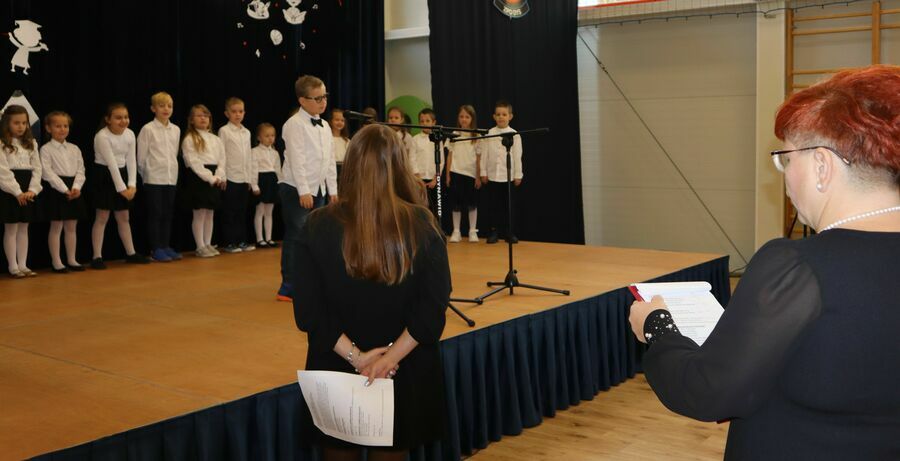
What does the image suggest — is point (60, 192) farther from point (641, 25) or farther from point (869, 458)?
point (869, 458)

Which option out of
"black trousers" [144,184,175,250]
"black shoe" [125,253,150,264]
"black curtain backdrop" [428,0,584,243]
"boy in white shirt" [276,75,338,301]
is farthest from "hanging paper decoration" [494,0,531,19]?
"black shoe" [125,253,150,264]

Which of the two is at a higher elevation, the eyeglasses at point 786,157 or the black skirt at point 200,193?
the eyeglasses at point 786,157

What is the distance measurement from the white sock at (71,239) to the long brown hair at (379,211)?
14.9ft

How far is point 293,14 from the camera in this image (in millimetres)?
7863

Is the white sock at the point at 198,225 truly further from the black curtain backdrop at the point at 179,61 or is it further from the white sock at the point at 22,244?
the white sock at the point at 22,244

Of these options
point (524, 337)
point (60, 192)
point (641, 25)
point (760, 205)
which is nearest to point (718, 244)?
point (760, 205)

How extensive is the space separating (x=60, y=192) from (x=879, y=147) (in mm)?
5653

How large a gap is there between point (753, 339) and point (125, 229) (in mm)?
5843

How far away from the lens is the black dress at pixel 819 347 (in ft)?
3.17

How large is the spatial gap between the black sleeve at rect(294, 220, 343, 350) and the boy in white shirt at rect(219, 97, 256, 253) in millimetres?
5018

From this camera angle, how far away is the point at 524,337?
3.54 meters

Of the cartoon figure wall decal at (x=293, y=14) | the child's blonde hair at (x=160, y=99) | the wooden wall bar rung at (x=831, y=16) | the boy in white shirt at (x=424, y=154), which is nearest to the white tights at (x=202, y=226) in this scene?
the child's blonde hair at (x=160, y=99)

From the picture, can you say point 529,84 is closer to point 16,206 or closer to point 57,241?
point 57,241

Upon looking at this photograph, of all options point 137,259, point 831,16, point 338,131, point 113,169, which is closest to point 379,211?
point 113,169
